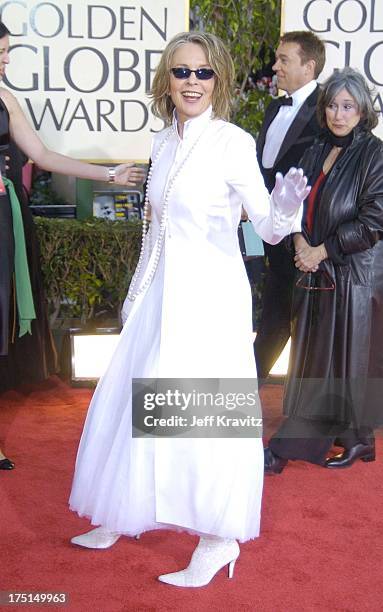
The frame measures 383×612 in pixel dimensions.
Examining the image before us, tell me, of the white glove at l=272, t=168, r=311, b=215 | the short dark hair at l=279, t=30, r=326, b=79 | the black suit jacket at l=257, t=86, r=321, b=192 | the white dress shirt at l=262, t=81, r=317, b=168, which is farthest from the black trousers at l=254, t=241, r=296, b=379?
the white glove at l=272, t=168, r=311, b=215

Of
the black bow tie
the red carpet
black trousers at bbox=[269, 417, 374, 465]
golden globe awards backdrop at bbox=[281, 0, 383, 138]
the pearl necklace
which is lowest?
the red carpet

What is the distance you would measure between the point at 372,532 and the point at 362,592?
505mm

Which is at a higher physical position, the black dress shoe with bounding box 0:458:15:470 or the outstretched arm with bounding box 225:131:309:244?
the outstretched arm with bounding box 225:131:309:244

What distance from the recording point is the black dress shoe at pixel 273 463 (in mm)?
3902

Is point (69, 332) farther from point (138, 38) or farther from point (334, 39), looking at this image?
point (334, 39)

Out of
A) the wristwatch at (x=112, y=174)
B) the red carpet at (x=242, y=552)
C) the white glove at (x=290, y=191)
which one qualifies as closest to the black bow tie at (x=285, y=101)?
the wristwatch at (x=112, y=174)

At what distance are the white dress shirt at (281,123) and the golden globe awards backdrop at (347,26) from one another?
2.15 feet

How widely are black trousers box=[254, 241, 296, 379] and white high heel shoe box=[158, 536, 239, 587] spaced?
1.70m

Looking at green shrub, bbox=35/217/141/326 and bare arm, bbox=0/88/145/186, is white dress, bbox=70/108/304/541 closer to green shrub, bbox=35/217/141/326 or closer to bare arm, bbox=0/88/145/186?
bare arm, bbox=0/88/145/186

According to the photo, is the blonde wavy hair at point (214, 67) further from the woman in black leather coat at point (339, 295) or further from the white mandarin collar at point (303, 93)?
the white mandarin collar at point (303, 93)

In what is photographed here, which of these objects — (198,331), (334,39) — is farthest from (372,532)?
(334,39)

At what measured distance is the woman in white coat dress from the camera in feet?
8.82

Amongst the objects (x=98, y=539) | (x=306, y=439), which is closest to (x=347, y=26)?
(x=306, y=439)

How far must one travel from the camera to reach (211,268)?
8.98 ft
